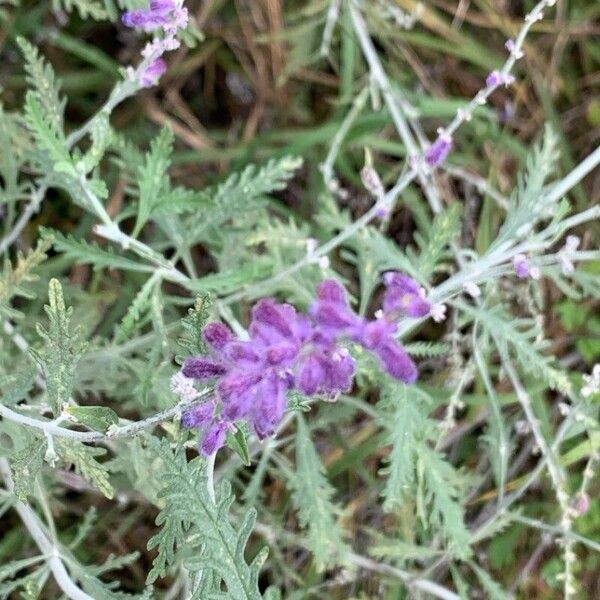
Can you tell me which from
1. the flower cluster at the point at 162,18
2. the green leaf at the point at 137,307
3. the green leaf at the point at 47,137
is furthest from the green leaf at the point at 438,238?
the green leaf at the point at 47,137

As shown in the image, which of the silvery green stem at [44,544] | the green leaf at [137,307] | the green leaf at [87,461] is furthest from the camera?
the green leaf at [137,307]

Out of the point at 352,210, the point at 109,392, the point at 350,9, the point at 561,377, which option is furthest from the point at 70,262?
the point at 561,377

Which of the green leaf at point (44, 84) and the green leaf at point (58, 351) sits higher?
the green leaf at point (44, 84)

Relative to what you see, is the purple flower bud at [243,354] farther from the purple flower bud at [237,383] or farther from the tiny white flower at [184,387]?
the tiny white flower at [184,387]

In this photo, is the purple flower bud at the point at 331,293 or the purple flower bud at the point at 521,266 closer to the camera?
the purple flower bud at the point at 331,293

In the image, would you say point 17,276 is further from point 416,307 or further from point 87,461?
point 416,307

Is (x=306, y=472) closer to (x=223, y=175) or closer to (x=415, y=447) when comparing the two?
(x=415, y=447)

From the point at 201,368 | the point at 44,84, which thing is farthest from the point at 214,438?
the point at 44,84
